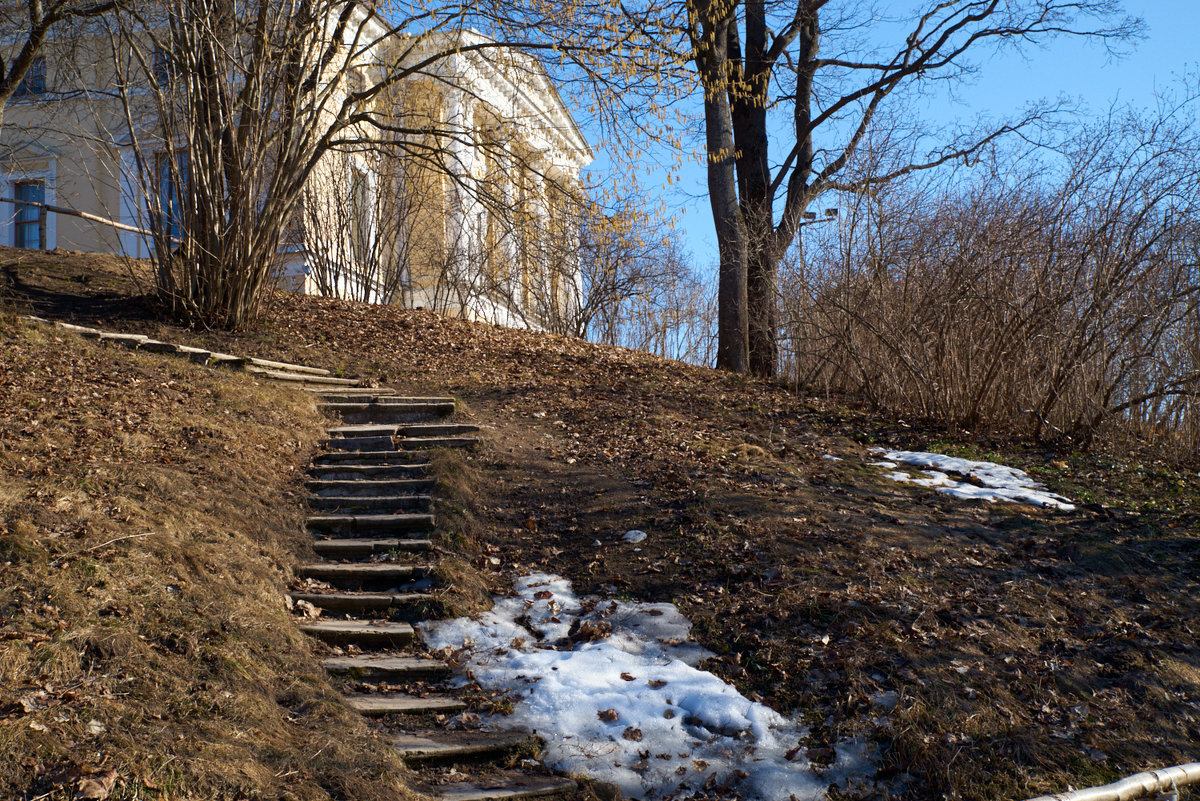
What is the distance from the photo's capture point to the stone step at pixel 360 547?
6.27 m

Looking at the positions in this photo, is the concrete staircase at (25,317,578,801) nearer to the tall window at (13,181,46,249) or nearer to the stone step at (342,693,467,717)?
the stone step at (342,693,467,717)

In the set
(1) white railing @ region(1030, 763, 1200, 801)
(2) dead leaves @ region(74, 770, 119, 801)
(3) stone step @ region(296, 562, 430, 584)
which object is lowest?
(1) white railing @ region(1030, 763, 1200, 801)

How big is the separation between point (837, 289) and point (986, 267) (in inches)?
77.0

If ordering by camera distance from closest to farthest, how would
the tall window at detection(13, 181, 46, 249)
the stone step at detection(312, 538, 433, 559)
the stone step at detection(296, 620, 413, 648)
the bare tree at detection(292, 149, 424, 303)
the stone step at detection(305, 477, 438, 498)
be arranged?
the stone step at detection(296, 620, 413, 648) → the stone step at detection(312, 538, 433, 559) → the stone step at detection(305, 477, 438, 498) → the bare tree at detection(292, 149, 424, 303) → the tall window at detection(13, 181, 46, 249)

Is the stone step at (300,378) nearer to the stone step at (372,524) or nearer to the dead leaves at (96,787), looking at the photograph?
the stone step at (372,524)

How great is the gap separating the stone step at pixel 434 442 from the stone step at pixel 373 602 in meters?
2.73

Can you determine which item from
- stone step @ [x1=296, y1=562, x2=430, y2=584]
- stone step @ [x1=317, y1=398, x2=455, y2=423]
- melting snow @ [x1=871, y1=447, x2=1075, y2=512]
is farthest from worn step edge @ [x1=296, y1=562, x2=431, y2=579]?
melting snow @ [x1=871, y1=447, x2=1075, y2=512]

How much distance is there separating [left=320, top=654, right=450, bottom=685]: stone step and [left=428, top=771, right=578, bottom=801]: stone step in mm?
1002

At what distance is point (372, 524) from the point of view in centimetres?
669

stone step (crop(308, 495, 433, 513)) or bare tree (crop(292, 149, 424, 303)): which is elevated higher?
bare tree (crop(292, 149, 424, 303))

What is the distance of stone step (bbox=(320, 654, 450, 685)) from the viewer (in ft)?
16.0

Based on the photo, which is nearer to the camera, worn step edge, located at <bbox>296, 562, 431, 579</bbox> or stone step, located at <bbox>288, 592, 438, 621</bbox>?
stone step, located at <bbox>288, 592, 438, 621</bbox>

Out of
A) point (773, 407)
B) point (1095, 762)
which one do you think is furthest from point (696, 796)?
point (773, 407)

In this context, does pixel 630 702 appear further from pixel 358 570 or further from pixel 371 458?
pixel 371 458
